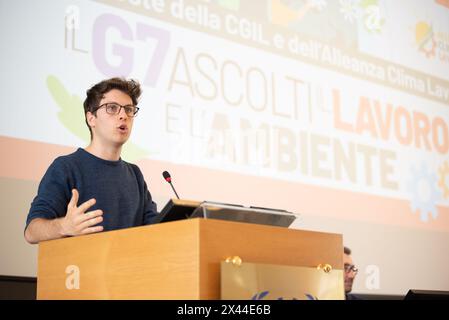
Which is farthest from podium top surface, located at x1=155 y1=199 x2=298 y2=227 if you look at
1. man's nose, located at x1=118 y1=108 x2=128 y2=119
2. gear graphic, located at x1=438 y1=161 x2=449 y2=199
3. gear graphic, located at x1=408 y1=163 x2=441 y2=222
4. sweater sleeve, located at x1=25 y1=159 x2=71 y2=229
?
gear graphic, located at x1=438 y1=161 x2=449 y2=199

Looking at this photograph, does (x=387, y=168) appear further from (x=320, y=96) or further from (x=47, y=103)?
(x=47, y=103)

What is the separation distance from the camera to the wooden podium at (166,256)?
4.81 ft

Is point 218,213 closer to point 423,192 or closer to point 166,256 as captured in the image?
point 166,256

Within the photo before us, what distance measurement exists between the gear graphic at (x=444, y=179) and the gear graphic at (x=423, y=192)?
0.22 ft

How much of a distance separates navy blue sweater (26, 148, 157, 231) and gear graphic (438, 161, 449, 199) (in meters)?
3.07

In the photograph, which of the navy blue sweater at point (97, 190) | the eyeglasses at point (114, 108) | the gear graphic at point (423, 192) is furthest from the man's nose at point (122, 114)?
the gear graphic at point (423, 192)

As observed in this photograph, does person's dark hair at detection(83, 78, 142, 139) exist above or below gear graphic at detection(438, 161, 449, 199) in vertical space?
below

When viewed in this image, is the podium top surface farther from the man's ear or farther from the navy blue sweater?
the man's ear

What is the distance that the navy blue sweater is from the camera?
2020 mm

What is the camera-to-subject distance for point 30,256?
9.05 feet
